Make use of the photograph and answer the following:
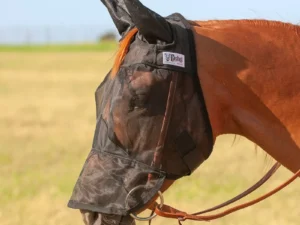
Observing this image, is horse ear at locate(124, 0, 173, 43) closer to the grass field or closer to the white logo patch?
the white logo patch

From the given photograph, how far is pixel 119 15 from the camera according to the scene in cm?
435

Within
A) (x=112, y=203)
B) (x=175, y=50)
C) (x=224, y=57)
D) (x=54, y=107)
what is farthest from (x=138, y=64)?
(x=54, y=107)

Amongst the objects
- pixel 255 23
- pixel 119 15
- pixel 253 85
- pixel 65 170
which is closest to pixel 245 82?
pixel 253 85

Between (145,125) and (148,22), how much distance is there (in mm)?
560

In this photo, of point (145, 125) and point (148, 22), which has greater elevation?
point (148, 22)

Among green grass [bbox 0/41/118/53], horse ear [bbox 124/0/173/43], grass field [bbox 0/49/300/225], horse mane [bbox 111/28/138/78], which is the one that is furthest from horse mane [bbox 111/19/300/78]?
green grass [bbox 0/41/118/53]

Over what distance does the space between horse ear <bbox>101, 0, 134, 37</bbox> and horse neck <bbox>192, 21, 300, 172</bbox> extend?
1.28 feet

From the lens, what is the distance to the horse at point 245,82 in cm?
427

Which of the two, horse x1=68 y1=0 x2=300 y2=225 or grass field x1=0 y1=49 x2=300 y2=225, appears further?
grass field x1=0 y1=49 x2=300 y2=225

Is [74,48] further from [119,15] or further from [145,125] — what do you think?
[145,125]

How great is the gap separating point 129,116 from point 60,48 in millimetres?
61041

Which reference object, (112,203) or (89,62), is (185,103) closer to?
(112,203)

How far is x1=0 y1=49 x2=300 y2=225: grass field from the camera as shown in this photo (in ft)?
29.9

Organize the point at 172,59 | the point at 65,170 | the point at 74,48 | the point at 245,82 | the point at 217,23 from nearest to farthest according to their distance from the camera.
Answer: the point at 172,59 → the point at 245,82 → the point at 217,23 → the point at 65,170 → the point at 74,48
